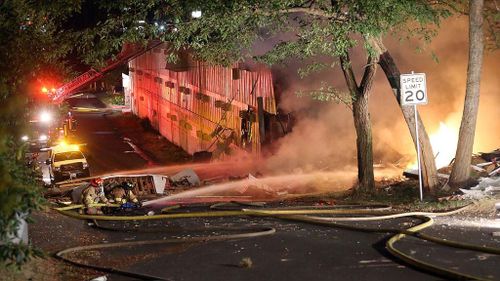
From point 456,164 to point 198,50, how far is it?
7300 millimetres

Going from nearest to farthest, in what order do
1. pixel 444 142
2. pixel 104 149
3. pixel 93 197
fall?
pixel 93 197, pixel 444 142, pixel 104 149

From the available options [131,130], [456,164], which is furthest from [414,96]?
[131,130]

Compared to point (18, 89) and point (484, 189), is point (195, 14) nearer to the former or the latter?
point (18, 89)

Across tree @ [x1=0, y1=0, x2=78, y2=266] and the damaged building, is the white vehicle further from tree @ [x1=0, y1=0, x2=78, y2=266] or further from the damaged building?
tree @ [x1=0, y1=0, x2=78, y2=266]

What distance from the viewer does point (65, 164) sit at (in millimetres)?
26047

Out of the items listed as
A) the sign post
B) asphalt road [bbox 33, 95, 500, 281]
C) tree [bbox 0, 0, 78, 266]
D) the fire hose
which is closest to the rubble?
the fire hose

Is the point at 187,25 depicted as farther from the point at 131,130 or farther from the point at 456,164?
the point at 131,130

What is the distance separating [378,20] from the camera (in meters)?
13.3

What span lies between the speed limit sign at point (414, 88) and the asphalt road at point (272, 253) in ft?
12.0

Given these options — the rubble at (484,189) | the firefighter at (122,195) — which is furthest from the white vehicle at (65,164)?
the rubble at (484,189)

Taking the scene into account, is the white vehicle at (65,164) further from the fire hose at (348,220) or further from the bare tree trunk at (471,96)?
the bare tree trunk at (471,96)

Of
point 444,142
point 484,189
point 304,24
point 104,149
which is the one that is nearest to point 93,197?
point 304,24

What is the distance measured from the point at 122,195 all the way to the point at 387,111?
35.7 ft

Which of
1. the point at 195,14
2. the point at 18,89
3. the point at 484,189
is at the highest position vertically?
the point at 195,14
